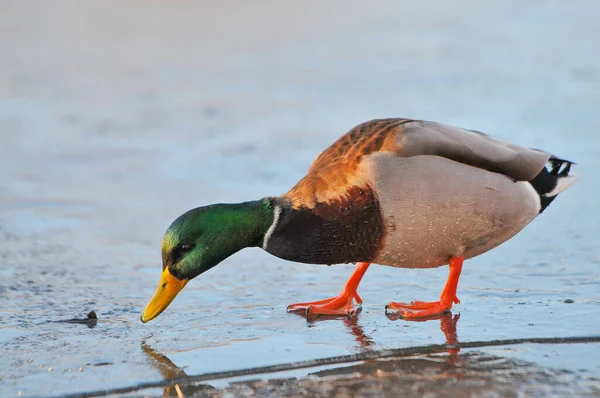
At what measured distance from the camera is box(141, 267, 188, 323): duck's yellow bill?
3742 millimetres

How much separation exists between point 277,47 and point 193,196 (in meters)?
3.71

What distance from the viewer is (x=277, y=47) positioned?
31.8 feet

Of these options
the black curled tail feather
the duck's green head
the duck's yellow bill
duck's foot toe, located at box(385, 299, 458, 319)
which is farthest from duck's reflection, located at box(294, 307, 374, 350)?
the black curled tail feather

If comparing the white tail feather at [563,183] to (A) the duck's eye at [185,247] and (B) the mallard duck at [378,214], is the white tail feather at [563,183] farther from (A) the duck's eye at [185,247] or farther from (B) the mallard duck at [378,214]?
(A) the duck's eye at [185,247]

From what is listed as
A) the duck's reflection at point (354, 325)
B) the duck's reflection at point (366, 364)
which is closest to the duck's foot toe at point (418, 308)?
the duck's reflection at point (354, 325)

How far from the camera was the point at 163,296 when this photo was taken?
3.79m

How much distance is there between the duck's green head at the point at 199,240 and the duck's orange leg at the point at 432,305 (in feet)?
2.15

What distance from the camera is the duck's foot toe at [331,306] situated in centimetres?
410

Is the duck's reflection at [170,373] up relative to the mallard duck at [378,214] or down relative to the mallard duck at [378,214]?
down

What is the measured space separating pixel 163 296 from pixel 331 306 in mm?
784

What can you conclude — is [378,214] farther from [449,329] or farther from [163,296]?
[163,296]

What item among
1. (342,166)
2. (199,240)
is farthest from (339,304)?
(199,240)

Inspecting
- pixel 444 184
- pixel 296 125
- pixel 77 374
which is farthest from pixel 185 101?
pixel 77 374

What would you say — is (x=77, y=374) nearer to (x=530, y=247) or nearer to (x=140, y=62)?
(x=530, y=247)
